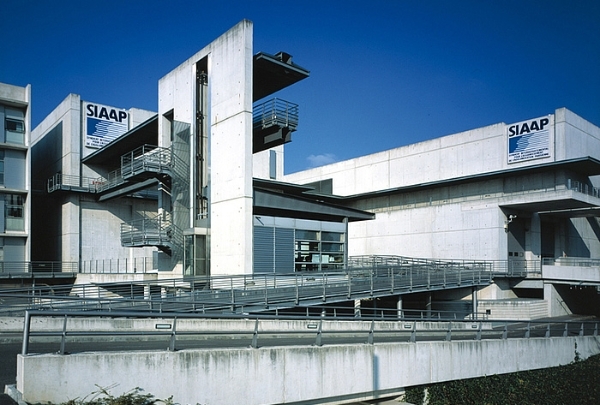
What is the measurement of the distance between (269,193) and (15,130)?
2321 cm

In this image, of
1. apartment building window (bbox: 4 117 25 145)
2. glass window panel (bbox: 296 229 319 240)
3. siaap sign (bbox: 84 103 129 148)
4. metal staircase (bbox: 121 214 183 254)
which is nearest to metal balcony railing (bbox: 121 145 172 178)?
metal staircase (bbox: 121 214 183 254)

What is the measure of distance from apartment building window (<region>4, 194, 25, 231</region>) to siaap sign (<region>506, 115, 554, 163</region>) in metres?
36.6

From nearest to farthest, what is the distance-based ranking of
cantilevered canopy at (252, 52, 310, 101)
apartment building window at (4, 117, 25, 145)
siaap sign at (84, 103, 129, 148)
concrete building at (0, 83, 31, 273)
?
cantilevered canopy at (252, 52, 310, 101) → concrete building at (0, 83, 31, 273) → apartment building window at (4, 117, 25, 145) → siaap sign at (84, 103, 129, 148)

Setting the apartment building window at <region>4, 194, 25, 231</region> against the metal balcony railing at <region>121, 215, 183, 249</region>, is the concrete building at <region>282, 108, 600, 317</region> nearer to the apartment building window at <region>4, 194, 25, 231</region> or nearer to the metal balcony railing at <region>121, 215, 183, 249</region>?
the metal balcony railing at <region>121, 215, 183, 249</region>

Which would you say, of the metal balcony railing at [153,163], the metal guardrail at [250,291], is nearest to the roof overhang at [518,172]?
the metal guardrail at [250,291]

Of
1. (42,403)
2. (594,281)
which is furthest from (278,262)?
(594,281)

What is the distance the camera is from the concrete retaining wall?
7.88 metres

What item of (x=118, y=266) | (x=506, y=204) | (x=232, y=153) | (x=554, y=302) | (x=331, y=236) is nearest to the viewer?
(x=232, y=153)

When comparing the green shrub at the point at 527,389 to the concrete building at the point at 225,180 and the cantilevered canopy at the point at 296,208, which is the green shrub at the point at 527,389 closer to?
the concrete building at the point at 225,180

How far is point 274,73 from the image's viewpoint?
25812 mm

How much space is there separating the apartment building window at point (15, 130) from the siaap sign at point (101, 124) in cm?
538

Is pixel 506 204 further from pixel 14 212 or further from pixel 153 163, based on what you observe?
pixel 14 212

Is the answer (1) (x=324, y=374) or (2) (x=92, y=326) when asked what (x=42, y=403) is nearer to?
(1) (x=324, y=374)

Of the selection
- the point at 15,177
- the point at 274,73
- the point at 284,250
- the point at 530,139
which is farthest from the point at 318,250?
the point at 15,177
